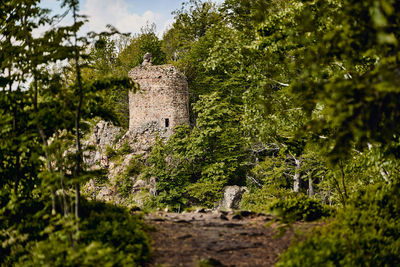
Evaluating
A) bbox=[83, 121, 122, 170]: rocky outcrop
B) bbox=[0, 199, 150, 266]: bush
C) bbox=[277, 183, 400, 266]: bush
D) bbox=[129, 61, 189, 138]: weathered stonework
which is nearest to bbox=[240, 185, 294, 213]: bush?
bbox=[129, 61, 189, 138]: weathered stonework

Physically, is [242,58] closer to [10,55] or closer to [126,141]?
[10,55]

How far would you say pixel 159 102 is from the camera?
1039 inches

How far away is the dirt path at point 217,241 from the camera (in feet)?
17.9

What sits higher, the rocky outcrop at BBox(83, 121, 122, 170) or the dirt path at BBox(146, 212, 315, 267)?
the rocky outcrop at BBox(83, 121, 122, 170)

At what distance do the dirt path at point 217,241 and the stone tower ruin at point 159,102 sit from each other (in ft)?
61.9

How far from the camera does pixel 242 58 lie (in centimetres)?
1122

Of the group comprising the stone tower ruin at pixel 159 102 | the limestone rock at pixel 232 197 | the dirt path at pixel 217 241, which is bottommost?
the limestone rock at pixel 232 197

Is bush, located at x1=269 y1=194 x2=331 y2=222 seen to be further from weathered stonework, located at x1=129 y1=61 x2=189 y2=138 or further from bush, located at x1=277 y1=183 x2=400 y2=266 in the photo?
weathered stonework, located at x1=129 y1=61 x2=189 y2=138

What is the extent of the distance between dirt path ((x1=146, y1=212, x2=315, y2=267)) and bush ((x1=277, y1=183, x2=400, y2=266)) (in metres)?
0.49

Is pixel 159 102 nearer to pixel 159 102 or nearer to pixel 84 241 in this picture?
pixel 159 102

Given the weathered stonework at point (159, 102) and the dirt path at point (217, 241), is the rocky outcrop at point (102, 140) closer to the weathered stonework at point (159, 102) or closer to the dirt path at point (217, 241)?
the weathered stonework at point (159, 102)

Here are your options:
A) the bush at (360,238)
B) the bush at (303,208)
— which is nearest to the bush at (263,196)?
the bush at (303,208)

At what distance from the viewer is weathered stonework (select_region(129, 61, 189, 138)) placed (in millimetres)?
26234

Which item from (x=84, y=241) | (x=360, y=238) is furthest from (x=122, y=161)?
(x=360, y=238)
